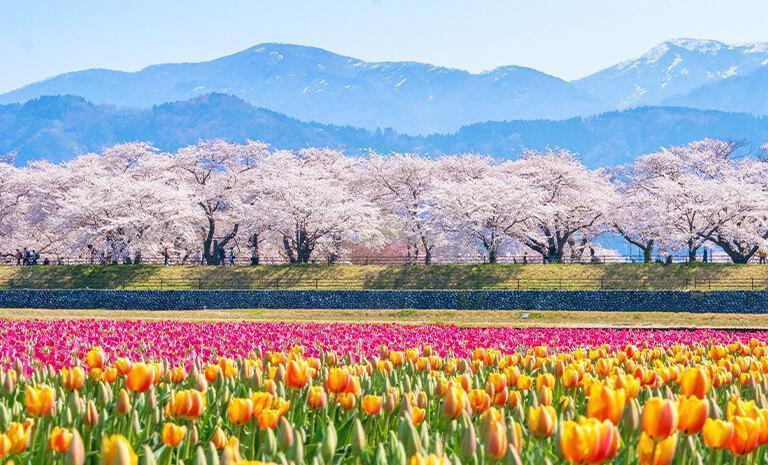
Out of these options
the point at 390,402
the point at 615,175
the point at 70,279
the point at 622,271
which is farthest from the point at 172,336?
the point at 615,175

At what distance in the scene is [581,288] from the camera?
46.7 m

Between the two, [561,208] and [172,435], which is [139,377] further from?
[561,208]

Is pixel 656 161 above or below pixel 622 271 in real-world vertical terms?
above

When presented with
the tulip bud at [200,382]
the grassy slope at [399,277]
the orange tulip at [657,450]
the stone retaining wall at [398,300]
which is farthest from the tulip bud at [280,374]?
the grassy slope at [399,277]

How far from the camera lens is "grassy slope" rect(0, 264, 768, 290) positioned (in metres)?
47.5

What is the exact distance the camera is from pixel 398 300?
43.8 metres

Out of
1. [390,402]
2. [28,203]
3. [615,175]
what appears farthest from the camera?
[615,175]

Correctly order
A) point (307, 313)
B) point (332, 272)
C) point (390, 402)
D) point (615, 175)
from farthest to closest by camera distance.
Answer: point (615, 175), point (332, 272), point (307, 313), point (390, 402)

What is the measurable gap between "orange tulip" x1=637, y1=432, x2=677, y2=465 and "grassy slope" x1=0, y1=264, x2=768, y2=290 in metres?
43.0

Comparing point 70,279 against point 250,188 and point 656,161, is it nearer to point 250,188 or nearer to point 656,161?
point 250,188

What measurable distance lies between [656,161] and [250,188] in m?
27.8

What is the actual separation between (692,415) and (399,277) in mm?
46777

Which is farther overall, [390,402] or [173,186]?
[173,186]

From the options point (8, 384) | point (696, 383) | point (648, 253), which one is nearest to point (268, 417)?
point (696, 383)
